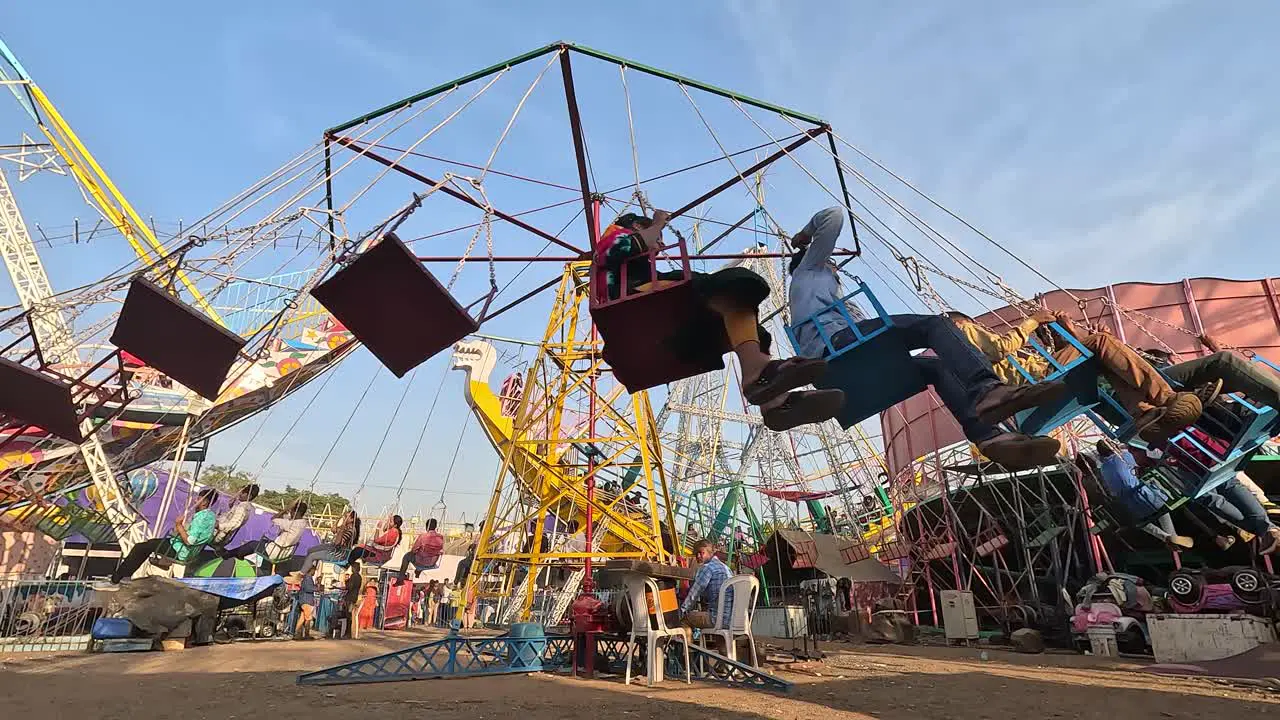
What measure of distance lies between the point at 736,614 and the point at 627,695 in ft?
7.95

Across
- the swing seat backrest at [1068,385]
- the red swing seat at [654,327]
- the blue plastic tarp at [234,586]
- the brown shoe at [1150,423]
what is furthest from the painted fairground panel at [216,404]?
the brown shoe at [1150,423]

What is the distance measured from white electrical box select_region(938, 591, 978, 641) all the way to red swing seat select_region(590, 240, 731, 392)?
46.9ft

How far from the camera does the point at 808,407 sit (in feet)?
17.2

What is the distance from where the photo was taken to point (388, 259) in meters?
6.50

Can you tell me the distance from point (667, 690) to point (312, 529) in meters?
28.5

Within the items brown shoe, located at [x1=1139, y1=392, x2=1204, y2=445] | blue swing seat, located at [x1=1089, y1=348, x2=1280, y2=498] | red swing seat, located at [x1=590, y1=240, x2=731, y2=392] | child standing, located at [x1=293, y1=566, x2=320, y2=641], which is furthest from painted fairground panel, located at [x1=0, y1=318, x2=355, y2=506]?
brown shoe, located at [x1=1139, y1=392, x2=1204, y2=445]

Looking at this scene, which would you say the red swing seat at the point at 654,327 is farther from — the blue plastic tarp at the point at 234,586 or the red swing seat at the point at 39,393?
the blue plastic tarp at the point at 234,586

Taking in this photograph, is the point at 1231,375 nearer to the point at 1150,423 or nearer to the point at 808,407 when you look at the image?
the point at 1150,423

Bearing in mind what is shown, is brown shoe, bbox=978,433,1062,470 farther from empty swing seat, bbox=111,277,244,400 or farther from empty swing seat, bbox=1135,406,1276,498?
empty swing seat, bbox=111,277,244,400

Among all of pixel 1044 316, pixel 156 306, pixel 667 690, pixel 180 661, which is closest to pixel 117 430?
pixel 180 661

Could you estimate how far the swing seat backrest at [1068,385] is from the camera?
→ 6227mm

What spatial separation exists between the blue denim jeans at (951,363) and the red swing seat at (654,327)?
1.24 m

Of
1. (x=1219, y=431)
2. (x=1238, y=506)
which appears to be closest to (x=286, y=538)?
(x=1219, y=431)

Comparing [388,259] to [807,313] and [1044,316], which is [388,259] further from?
[1044,316]
